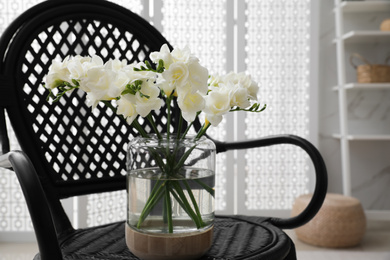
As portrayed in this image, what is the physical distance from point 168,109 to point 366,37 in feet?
7.57

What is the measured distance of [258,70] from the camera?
8.64 feet

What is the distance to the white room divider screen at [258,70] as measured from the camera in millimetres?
2572

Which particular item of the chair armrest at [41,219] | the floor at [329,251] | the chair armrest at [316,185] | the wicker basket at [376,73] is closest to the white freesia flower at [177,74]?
the chair armrest at [41,219]

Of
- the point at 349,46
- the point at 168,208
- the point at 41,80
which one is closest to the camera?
the point at 168,208

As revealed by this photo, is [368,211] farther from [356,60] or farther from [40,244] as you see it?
[40,244]

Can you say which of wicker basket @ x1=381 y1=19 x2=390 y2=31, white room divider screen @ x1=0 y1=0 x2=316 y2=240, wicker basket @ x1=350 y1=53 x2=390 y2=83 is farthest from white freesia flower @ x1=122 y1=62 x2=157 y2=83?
wicker basket @ x1=381 y1=19 x2=390 y2=31

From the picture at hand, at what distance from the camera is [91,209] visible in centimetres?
243

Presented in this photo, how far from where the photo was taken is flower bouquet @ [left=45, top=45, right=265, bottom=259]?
1.97ft

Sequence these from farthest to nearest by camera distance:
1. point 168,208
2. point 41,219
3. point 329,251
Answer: point 329,251, point 168,208, point 41,219

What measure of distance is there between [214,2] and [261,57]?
1.51ft

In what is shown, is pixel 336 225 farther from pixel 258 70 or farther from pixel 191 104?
pixel 191 104

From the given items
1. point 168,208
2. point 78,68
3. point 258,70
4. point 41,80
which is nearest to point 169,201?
point 168,208

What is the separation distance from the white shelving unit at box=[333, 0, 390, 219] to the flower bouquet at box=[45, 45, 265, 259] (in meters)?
2.04

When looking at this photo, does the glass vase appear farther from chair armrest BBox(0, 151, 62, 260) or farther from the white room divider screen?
the white room divider screen
